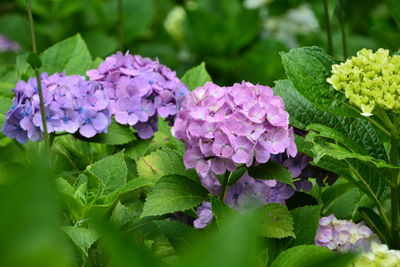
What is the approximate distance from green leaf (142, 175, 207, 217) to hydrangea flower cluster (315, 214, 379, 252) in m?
0.22

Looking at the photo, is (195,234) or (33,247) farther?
(195,234)

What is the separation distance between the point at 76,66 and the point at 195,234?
0.67 metres

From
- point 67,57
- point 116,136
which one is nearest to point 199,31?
point 67,57

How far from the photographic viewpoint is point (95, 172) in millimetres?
Result: 1406

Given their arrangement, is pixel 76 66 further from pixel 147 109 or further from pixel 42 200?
pixel 42 200

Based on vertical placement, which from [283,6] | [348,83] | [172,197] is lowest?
[283,6]

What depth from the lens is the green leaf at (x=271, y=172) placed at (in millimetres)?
1311

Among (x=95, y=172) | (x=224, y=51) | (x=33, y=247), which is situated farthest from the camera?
(x=224, y=51)

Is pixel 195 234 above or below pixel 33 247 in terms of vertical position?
below

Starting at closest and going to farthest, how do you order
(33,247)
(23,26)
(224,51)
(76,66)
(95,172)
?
(33,247)
(95,172)
(76,66)
(224,51)
(23,26)

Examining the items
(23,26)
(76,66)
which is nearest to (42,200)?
(76,66)

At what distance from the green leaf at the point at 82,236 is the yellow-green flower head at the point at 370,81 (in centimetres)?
45

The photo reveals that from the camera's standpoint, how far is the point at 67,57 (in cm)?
190

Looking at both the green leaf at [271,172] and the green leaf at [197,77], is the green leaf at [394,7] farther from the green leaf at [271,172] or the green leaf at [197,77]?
the green leaf at [271,172]
